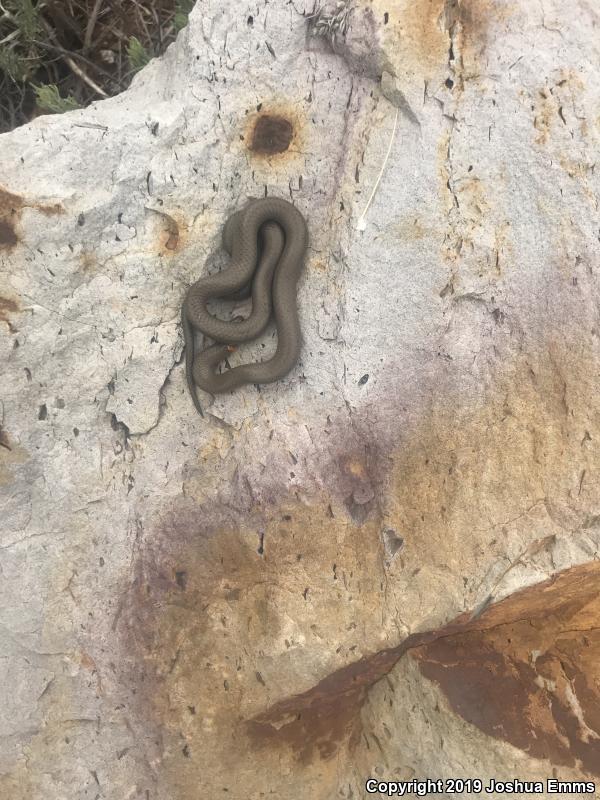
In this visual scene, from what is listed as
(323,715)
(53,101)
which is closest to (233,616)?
(323,715)

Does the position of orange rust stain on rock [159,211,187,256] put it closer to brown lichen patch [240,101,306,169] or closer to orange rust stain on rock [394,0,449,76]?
brown lichen patch [240,101,306,169]

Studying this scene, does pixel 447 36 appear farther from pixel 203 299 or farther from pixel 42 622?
pixel 42 622

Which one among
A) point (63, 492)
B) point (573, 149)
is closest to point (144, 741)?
point (63, 492)

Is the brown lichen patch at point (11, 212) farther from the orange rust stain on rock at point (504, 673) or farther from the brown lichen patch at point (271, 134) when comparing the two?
the orange rust stain on rock at point (504, 673)

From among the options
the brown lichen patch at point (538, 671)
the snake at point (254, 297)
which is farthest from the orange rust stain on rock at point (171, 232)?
the brown lichen patch at point (538, 671)

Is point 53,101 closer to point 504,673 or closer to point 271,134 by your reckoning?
point 271,134
